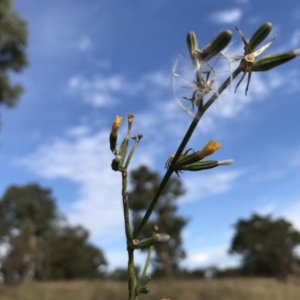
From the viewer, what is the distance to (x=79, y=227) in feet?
144

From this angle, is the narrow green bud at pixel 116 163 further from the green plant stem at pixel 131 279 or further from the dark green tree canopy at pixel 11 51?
the dark green tree canopy at pixel 11 51

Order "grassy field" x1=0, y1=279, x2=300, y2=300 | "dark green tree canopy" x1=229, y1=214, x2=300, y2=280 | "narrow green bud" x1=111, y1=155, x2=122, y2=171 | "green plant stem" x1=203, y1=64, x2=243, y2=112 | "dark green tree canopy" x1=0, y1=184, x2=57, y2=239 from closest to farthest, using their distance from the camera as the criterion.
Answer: "green plant stem" x1=203, y1=64, x2=243, y2=112
"narrow green bud" x1=111, y1=155, x2=122, y2=171
"grassy field" x1=0, y1=279, x2=300, y2=300
"dark green tree canopy" x1=0, y1=184, x2=57, y2=239
"dark green tree canopy" x1=229, y1=214, x2=300, y2=280

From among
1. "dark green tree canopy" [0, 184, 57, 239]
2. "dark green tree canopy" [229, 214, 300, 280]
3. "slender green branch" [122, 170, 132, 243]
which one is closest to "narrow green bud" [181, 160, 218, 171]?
"slender green branch" [122, 170, 132, 243]

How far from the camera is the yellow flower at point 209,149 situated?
73 cm

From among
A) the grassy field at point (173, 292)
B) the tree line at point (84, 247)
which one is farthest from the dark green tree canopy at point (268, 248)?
the grassy field at point (173, 292)

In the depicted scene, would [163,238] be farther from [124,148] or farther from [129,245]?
[124,148]

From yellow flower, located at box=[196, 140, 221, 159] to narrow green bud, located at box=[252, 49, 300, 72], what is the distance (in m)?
0.16

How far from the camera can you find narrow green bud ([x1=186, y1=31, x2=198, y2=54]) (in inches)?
25.5

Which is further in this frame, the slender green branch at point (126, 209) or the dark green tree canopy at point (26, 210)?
the dark green tree canopy at point (26, 210)

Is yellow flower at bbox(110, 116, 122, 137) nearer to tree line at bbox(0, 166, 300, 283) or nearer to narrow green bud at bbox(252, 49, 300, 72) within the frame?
narrow green bud at bbox(252, 49, 300, 72)

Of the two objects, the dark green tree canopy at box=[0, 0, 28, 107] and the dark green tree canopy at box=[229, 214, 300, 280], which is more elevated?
the dark green tree canopy at box=[0, 0, 28, 107]

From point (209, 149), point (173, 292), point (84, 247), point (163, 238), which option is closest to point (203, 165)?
point (209, 149)

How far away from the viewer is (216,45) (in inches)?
23.9

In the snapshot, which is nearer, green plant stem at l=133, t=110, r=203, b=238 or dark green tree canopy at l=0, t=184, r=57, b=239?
green plant stem at l=133, t=110, r=203, b=238
